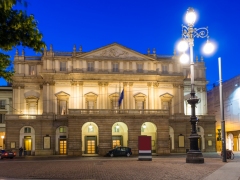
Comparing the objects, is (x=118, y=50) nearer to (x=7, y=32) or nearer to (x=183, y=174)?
(x=183, y=174)

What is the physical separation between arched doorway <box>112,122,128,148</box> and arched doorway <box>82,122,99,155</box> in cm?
268

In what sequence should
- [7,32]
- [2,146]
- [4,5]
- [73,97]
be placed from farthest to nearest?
[2,146] → [73,97] → [7,32] → [4,5]

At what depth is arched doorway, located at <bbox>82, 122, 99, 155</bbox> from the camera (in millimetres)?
58500

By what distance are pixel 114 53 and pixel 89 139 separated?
14.3 metres

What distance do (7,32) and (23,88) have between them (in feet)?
168

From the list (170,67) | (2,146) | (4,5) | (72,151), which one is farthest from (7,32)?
(2,146)

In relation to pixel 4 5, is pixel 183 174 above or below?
below

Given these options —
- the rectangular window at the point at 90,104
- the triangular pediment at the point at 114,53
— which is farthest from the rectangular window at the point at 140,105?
the rectangular window at the point at 90,104

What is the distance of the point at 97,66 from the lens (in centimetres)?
6153

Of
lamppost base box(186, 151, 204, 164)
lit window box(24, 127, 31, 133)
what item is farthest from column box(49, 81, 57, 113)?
lamppost base box(186, 151, 204, 164)

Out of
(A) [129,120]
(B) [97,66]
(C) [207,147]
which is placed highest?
(B) [97,66]

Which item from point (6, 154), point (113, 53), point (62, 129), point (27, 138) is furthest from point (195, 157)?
point (27, 138)

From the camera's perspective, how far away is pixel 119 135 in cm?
5950

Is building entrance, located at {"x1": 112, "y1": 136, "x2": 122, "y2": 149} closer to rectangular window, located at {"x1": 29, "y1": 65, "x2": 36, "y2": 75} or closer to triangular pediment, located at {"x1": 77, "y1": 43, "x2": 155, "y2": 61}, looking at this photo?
triangular pediment, located at {"x1": 77, "y1": 43, "x2": 155, "y2": 61}
